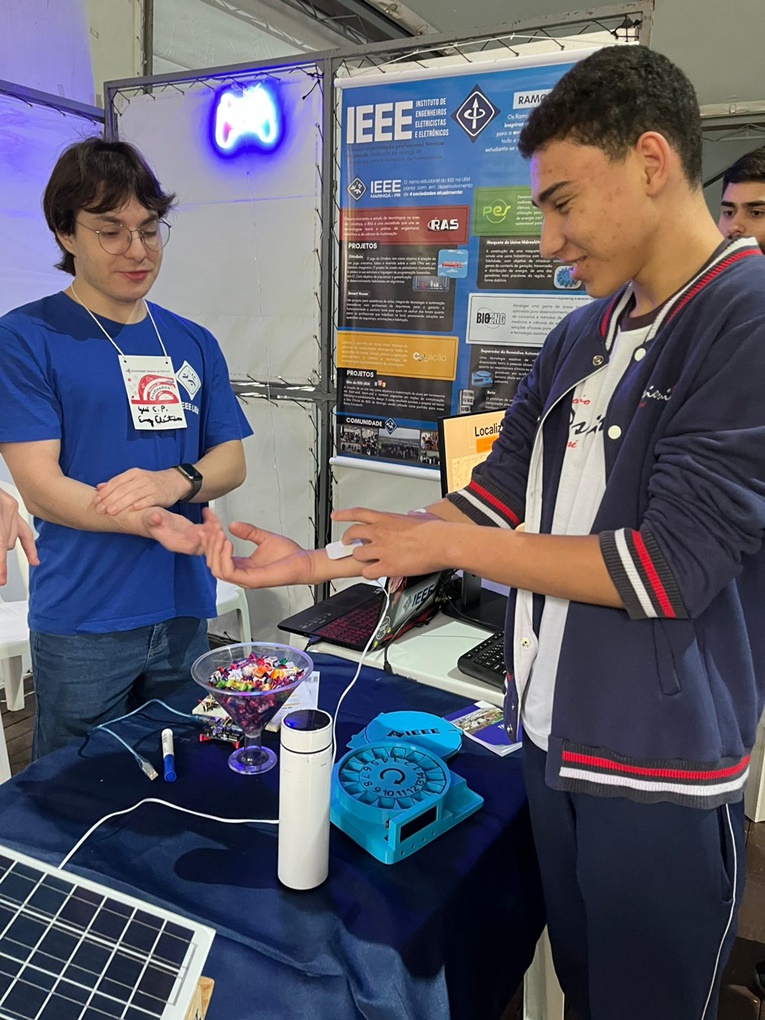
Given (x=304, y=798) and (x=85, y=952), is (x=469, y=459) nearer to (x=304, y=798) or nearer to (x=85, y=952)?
(x=304, y=798)

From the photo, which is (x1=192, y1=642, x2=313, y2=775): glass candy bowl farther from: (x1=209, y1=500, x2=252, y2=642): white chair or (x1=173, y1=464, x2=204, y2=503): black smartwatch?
(x1=209, y1=500, x2=252, y2=642): white chair

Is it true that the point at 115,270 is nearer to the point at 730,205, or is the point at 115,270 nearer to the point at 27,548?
the point at 27,548

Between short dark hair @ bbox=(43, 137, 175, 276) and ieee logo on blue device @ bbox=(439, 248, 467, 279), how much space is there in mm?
1446

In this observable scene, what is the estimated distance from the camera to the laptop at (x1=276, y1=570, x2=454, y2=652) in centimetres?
181

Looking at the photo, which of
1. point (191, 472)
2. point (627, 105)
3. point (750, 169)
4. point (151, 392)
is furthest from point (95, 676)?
point (750, 169)

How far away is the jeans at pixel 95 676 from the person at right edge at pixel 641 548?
0.77 meters

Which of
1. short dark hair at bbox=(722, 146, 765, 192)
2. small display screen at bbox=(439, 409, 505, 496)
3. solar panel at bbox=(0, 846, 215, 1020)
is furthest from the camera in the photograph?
short dark hair at bbox=(722, 146, 765, 192)

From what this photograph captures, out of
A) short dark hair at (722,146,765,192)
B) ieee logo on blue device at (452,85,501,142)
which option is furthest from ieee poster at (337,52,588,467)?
short dark hair at (722,146,765,192)

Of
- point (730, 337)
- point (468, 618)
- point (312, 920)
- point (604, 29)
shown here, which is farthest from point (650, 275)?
point (604, 29)

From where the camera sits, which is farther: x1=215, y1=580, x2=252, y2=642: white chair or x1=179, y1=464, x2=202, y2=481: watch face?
x1=215, y1=580, x2=252, y2=642: white chair

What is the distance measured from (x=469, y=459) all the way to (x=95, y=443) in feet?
3.09

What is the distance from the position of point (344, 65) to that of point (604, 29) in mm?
972

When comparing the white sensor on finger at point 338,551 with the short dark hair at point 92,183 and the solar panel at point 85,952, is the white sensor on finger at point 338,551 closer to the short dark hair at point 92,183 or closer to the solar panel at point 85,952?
the solar panel at point 85,952

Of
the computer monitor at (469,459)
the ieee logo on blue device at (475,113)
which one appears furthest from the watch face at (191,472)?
the ieee logo on blue device at (475,113)
